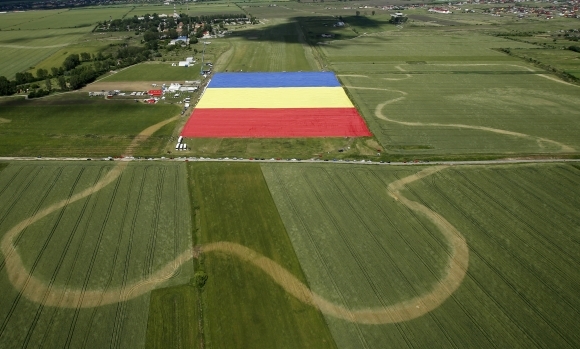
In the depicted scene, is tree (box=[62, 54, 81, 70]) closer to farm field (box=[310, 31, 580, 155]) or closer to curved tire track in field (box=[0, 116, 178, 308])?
curved tire track in field (box=[0, 116, 178, 308])

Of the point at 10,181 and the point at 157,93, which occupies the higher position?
the point at 157,93

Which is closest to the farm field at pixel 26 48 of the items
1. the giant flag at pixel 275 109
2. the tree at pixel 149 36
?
the tree at pixel 149 36

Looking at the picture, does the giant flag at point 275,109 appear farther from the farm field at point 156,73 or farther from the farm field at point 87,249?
the farm field at point 87,249

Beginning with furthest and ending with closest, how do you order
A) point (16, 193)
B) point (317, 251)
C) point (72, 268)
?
point (16, 193), point (317, 251), point (72, 268)

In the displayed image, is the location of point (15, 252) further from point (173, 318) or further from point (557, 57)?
point (557, 57)

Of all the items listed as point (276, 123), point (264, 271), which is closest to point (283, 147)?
point (276, 123)

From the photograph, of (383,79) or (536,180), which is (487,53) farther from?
(536,180)

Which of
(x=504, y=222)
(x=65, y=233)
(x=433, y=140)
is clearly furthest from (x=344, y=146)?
(x=65, y=233)
